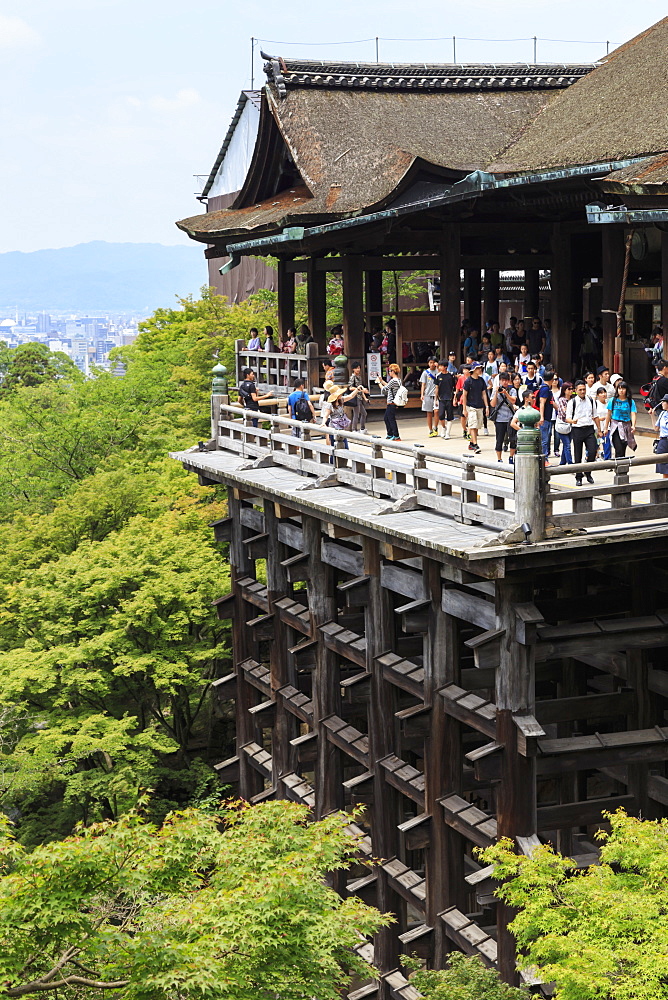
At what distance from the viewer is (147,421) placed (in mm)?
44594

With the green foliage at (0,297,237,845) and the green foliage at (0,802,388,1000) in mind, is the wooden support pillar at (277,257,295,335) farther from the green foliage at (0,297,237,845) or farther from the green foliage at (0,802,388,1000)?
the green foliage at (0,802,388,1000)

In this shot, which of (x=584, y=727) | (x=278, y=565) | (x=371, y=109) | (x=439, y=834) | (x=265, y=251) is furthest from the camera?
(x=371, y=109)

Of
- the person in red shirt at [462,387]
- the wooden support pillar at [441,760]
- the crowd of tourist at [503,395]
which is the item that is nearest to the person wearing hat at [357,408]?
the crowd of tourist at [503,395]

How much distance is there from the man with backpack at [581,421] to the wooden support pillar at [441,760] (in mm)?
2900

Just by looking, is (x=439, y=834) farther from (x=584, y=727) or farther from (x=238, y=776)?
(x=238, y=776)

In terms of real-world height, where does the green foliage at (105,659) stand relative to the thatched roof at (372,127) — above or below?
below

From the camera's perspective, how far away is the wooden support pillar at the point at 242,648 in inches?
1101

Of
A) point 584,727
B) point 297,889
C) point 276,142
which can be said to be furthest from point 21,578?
point 297,889

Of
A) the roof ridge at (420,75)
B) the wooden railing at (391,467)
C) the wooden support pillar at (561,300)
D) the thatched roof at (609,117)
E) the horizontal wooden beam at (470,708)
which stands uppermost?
the roof ridge at (420,75)

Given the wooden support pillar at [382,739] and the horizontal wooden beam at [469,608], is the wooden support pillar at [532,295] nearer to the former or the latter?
the wooden support pillar at [382,739]

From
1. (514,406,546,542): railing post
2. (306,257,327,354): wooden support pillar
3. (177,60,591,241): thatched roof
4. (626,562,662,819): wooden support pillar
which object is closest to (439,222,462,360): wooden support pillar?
(177,60,591,241): thatched roof

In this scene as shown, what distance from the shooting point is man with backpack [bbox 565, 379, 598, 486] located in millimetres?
19094

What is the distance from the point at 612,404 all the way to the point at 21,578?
20.7 m

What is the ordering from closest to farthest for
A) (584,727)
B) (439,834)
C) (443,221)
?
(439,834) → (584,727) → (443,221)
